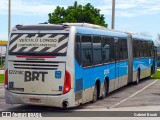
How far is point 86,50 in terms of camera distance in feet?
48.0

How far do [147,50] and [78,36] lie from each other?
15099 mm

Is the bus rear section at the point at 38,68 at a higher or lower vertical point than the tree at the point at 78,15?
lower

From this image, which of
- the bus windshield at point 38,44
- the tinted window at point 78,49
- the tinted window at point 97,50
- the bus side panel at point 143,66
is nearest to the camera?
the bus windshield at point 38,44

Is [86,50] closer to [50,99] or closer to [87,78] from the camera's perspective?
[87,78]

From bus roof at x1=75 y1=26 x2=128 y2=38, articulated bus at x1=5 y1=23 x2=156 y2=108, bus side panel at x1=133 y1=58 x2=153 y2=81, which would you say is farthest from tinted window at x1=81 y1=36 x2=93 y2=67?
bus side panel at x1=133 y1=58 x2=153 y2=81

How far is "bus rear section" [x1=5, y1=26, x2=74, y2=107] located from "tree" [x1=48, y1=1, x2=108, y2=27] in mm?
31561

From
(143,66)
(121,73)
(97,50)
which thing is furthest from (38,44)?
(143,66)

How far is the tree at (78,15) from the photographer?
45.8 m

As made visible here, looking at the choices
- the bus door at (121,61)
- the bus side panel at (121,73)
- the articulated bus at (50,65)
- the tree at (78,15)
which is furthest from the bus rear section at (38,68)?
the tree at (78,15)

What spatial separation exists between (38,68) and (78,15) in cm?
3330

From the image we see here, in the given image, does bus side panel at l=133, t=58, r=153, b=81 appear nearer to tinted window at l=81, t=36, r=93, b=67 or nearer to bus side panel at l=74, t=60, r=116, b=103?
bus side panel at l=74, t=60, r=116, b=103

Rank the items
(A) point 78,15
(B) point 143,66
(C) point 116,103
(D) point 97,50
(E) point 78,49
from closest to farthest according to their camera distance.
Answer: (E) point 78,49, (D) point 97,50, (C) point 116,103, (B) point 143,66, (A) point 78,15

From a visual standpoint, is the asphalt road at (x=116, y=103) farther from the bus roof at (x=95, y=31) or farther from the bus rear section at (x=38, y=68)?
the bus roof at (x=95, y=31)

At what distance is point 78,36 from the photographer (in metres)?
13.9
